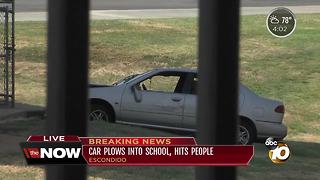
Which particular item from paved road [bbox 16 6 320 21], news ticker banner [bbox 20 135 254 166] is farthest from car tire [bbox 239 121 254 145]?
paved road [bbox 16 6 320 21]

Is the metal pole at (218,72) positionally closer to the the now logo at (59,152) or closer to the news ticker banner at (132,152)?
the news ticker banner at (132,152)

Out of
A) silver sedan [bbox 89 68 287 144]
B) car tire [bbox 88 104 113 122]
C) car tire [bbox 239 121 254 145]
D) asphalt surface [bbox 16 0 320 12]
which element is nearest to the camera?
car tire [bbox 239 121 254 145]

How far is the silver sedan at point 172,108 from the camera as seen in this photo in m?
13.1

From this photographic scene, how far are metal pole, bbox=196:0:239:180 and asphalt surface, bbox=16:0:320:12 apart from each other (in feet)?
94.7

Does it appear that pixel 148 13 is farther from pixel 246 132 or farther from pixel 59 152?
pixel 59 152

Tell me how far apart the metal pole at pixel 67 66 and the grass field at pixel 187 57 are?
12310mm

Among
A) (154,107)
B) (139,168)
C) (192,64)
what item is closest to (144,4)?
(192,64)

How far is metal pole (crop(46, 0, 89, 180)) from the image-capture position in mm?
3010

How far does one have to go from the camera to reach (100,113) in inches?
533

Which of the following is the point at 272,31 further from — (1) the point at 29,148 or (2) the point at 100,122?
Answer: (1) the point at 29,148

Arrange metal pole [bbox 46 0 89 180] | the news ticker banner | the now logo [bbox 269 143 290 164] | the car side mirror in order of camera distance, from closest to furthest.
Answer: metal pole [bbox 46 0 89 180], the news ticker banner, the now logo [bbox 269 143 290 164], the car side mirror

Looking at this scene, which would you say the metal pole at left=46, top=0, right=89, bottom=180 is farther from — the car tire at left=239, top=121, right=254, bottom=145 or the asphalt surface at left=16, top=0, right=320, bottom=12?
the asphalt surface at left=16, top=0, right=320, bottom=12

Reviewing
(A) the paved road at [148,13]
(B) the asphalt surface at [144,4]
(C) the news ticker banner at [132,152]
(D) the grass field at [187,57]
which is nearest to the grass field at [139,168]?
(D) the grass field at [187,57]

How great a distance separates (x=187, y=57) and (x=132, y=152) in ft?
63.1
